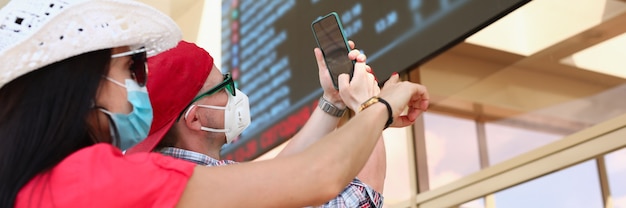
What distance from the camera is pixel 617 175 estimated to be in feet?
6.28

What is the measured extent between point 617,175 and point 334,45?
3.15 feet

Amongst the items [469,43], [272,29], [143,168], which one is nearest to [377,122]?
[143,168]

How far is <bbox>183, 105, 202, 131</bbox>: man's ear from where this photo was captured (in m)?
1.39

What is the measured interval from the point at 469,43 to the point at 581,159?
47cm

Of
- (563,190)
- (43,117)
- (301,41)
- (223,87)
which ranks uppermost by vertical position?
(301,41)

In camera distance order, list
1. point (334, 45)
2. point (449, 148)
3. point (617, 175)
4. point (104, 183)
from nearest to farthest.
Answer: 1. point (104, 183)
2. point (334, 45)
3. point (617, 175)
4. point (449, 148)

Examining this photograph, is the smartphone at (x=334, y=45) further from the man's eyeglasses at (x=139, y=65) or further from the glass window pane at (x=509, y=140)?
the glass window pane at (x=509, y=140)

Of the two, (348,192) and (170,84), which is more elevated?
(170,84)

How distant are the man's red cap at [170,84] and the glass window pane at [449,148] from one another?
3.61 feet

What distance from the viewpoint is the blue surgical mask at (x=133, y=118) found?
0.97 meters

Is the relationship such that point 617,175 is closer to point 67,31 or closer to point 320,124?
point 320,124

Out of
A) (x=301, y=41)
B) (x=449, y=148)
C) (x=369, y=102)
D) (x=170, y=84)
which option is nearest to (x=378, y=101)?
(x=369, y=102)

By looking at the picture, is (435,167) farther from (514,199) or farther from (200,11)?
(200,11)

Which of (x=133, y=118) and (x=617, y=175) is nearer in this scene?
(x=133, y=118)
